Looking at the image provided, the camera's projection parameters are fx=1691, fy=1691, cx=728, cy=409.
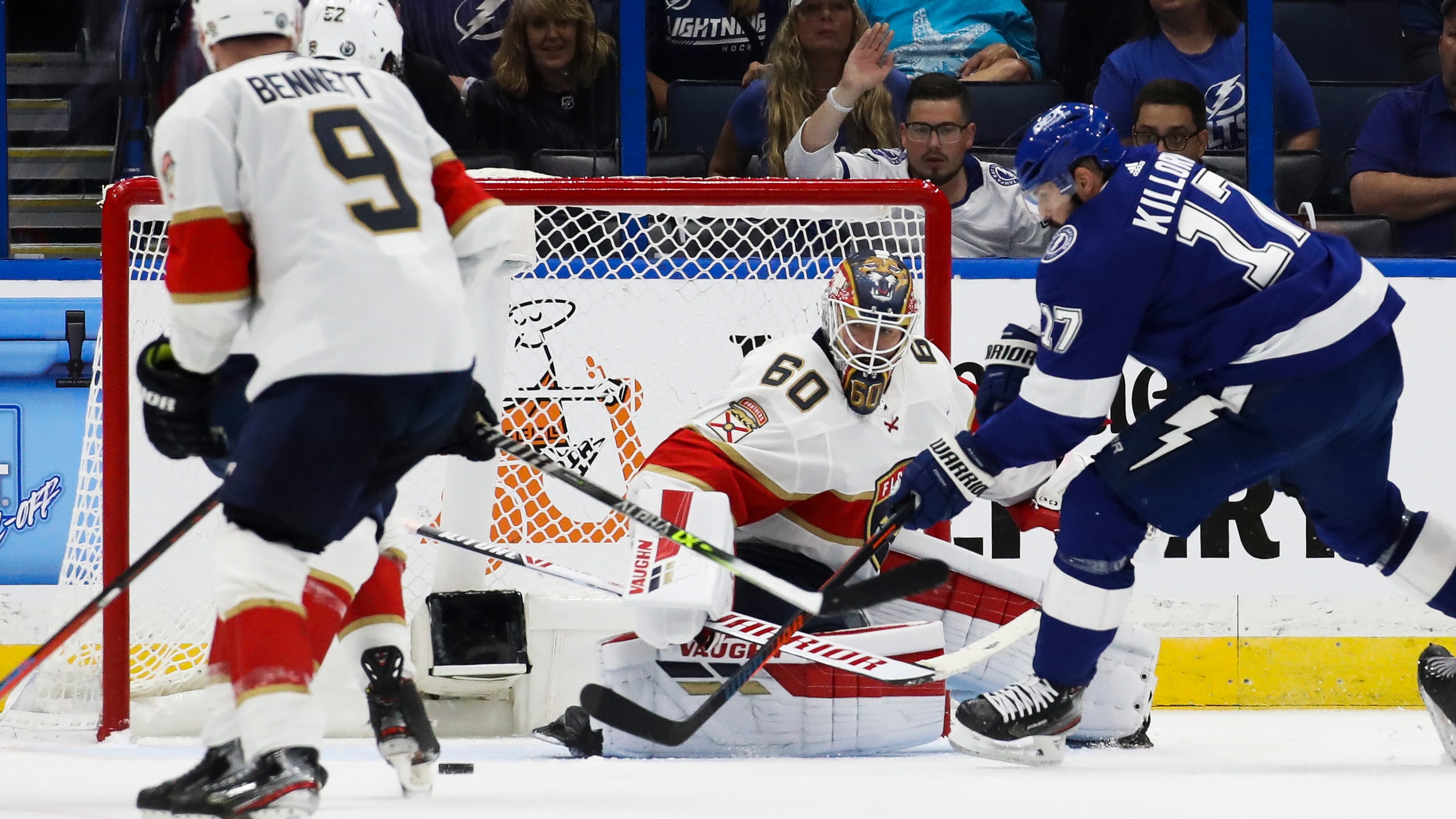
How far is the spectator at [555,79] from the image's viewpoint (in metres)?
3.92

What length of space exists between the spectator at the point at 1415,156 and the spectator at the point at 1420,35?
0.51 ft

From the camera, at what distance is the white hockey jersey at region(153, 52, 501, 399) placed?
2062 mm

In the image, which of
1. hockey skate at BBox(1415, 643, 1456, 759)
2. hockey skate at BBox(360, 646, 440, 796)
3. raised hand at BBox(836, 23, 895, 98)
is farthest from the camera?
raised hand at BBox(836, 23, 895, 98)

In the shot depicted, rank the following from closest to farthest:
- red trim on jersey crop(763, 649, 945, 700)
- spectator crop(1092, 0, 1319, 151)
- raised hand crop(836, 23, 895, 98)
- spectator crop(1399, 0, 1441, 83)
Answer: red trim on jersey crop(763, 649, 945, 700)
raised hand crop(836, 23, 895, 98)
spectator crop(1092, 0, 1319, 151)
spectator crop(1399, 0, 1441, 83)

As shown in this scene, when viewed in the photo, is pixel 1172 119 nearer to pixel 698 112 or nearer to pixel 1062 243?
pixel 698 112

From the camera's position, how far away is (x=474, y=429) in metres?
2.38

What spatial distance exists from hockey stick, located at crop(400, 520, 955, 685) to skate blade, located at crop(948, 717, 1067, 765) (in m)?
0.13

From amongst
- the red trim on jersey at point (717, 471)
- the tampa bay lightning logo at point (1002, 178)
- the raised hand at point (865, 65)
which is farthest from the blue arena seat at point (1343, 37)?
the red trim on jersey at point (717, 471)

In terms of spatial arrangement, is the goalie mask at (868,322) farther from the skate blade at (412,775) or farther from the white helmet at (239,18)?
the white helmet at (239,18)

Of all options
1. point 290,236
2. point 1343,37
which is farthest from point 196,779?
point 1343,37

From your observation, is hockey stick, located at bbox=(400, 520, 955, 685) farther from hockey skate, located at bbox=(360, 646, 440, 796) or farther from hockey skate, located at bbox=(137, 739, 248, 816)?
hockey skate, located at bbox=(137, 739, 248, 816)

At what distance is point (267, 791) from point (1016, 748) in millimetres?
1370

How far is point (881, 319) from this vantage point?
2990mm

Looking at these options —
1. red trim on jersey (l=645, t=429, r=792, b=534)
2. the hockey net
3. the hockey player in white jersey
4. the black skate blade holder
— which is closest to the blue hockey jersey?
red trim on jersey (l=645, t=429, r=792, b=534)
